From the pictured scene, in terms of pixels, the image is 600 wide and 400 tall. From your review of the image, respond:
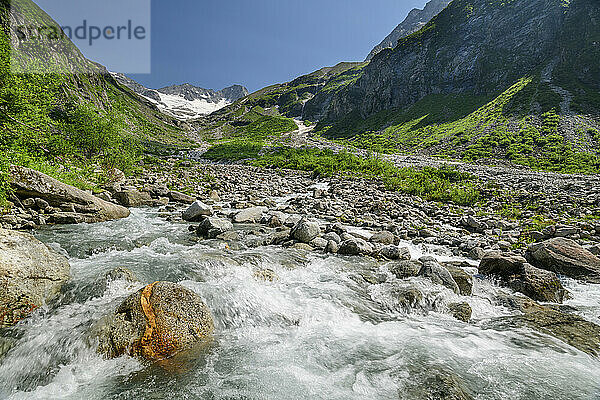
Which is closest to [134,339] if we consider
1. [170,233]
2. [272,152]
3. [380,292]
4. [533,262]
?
[380,292]

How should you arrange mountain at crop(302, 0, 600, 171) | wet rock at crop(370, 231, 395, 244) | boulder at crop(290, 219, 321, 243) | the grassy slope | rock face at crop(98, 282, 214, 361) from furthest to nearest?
mountain at crop(302, 0, 600, 171) → wet rock at crop(370, 231, 395, 244) → boulder at crop(290, 219, 321, 243) → the grassy slope → rock face at crop(98, 282, 214, 361)

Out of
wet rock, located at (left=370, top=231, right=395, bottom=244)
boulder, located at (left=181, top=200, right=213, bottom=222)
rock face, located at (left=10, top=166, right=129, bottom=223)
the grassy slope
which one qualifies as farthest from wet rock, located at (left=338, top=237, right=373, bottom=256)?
rock face, located at (left=10, top=166, right=129, bottom=223)

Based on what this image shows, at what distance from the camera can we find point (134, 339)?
162 inches

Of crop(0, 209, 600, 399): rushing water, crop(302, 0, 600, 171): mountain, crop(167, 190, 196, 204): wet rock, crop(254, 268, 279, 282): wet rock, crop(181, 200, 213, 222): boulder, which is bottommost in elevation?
crop(0, 209, 600, 399): rushing water

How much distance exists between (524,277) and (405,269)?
2968 mm

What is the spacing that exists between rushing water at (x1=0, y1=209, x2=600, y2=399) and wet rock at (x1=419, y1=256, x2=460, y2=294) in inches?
11.4

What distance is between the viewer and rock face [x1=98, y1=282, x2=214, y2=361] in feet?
13.4

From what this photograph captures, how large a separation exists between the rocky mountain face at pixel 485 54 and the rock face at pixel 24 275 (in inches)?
2986

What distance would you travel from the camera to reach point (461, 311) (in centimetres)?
581

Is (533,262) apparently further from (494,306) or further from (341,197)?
(341,197)

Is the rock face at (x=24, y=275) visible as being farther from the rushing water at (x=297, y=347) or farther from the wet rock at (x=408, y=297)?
the wet rock at (x=408, y=297)

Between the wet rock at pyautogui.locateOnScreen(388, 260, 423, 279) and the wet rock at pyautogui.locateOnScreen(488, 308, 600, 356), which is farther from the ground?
the wet rock at pyautogui.locateOnScreen(388, 260, 423, 279)

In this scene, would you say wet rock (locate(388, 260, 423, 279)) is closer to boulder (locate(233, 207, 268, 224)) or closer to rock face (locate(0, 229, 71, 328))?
boulder (locate(233, 207, 268, 224))

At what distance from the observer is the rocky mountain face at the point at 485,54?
5940 centimetres
